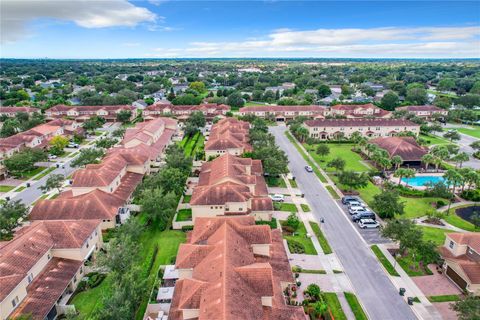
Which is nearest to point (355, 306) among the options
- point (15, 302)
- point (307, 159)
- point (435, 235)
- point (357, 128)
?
point (435, 235)

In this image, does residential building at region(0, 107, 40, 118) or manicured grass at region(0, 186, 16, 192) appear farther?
residential building at region(0, 107, 40, 118)

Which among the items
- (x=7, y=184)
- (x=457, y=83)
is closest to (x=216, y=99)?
(x=7, y=184)

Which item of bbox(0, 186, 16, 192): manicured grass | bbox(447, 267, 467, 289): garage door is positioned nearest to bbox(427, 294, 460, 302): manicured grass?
bbox(447, 267, 467, 289): garage door

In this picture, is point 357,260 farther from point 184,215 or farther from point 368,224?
point 184,215

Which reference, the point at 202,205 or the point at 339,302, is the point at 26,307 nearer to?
the point at 202,205

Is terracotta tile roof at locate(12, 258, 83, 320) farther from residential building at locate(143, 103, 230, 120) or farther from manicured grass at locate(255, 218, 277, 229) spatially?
residential building at locate(143, 103, 230, 120)

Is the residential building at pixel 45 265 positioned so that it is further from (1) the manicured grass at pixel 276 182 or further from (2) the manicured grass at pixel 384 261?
(2) the manicured grass at pixel 384 261
